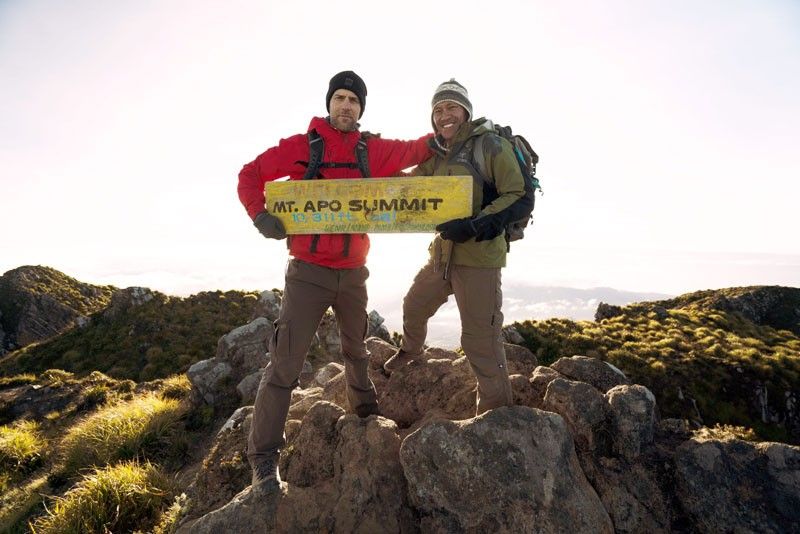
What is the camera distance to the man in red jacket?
5.00 meters

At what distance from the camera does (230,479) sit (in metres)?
5.78

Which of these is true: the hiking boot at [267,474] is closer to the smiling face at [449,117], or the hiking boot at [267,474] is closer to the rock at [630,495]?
the rock at [630,495]

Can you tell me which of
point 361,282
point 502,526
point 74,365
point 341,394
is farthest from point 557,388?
point 74,365

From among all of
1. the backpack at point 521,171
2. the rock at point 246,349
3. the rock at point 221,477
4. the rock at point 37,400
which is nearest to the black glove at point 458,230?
the backpack at point 521,171

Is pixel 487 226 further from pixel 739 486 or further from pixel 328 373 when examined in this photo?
pixel 328 373

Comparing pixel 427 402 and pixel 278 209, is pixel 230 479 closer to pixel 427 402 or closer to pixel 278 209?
pixel 427 402

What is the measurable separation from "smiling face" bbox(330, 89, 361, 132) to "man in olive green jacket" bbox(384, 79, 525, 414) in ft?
3.68

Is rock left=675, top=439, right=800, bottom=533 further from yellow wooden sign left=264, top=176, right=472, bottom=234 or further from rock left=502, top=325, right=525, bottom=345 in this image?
rock left=502, top=325, right=525, bottom=345

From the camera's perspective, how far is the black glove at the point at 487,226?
469cm

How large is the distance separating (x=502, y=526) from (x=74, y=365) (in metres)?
27.8

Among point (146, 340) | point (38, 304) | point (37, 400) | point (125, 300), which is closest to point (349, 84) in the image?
point (37, 400)

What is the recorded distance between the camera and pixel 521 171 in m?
4.95

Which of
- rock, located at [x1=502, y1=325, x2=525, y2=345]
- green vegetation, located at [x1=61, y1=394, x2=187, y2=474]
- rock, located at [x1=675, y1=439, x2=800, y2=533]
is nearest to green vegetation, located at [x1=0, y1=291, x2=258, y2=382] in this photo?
green vegetation, located at [x1=61, y1=394, x2=187, y2=474]

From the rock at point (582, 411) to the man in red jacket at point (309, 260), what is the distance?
3.06 m
